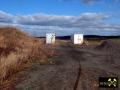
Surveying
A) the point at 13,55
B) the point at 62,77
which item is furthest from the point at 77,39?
the point at 62,77

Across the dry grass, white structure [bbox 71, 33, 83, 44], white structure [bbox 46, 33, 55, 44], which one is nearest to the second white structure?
white structure [bbox 71, 33, 83, 44]

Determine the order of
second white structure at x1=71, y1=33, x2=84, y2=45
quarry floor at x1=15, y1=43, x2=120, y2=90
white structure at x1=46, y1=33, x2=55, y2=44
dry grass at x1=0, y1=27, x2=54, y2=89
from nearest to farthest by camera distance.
Result: 1. quarry floor at x1=15, y1=43, x2=120, y2=90
2. dry grass at x1=0, y1=27, x2=54, y2=89
3. white structure at x1=46, y1=33, x2=55, y2=44
4. second white structure at x1=71, y1=33, x2=84, y2=45

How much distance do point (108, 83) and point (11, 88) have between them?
11.3 feet

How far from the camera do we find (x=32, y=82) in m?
13.6

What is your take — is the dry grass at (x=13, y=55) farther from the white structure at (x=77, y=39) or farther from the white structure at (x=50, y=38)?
the white structure at (x=77, y=39)

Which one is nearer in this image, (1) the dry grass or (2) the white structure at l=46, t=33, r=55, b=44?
(1) the dry grass

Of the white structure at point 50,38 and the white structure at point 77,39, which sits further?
the white structure at point 77,39

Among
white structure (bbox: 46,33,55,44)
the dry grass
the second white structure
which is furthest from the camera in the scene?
the second white structure

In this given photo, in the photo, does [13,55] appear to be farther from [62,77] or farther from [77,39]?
[77,39]

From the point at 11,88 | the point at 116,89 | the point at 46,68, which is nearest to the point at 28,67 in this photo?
the point at 46,68

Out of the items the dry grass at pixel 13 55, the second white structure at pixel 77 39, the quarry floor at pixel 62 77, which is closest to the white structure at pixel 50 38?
the second white structure at pixel 77 39

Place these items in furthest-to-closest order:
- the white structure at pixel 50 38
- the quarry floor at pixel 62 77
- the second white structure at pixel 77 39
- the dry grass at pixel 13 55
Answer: the second white structure at pixel 77 39
the white structure at pixel 50 38
the dry grass at pixel 13 55
the quarry floor at pixel 62 77

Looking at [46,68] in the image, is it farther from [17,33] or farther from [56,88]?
[17,33]

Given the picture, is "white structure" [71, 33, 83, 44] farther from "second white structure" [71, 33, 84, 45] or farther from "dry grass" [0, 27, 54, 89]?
"dry grass" [0, 27, 54, 89]
